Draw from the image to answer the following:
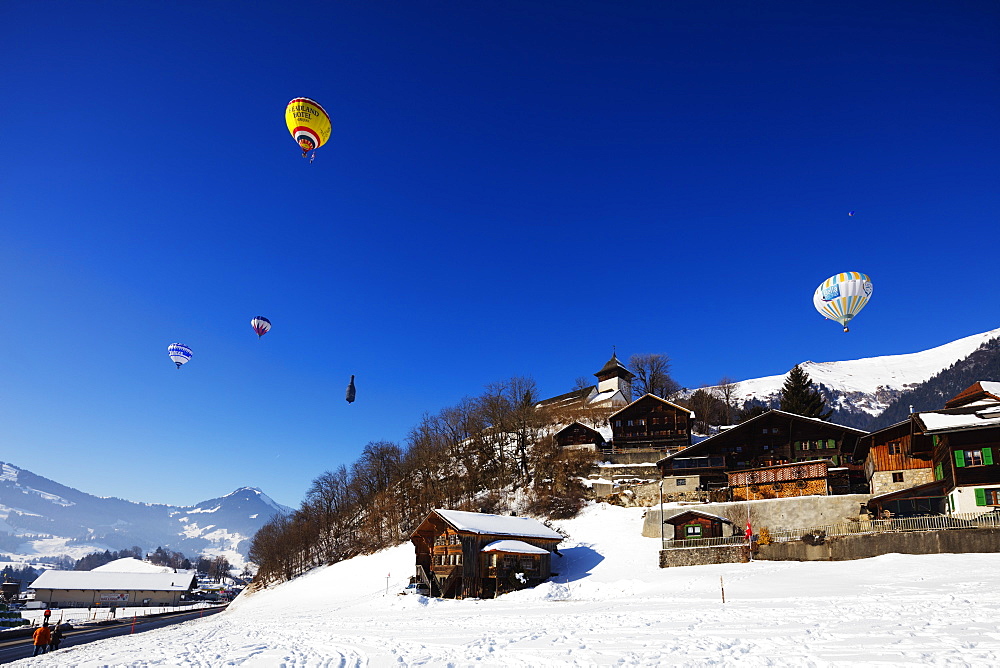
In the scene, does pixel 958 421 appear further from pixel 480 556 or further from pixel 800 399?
pixel 800 399

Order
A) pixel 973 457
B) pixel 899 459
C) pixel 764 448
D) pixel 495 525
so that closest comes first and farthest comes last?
pixel 973 457
pixel 495 525
pixel 899 459
pixel 764 448

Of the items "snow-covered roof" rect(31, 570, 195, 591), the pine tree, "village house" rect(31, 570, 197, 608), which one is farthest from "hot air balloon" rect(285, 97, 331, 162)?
"snow-covered roof" rect(31, 570, 195, 591)

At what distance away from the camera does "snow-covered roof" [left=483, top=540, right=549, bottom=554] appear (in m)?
38.6

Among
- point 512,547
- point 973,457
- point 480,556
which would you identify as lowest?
point 480,556

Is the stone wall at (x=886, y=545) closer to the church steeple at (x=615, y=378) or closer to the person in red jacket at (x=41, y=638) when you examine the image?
the person in red jacket at (x=41, y=638)

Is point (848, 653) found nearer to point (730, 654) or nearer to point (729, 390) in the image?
point (730, 654)

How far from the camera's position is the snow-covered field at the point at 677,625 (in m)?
13.6

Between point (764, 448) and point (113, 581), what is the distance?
121 meters

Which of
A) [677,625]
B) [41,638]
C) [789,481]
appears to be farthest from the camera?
[789,481]

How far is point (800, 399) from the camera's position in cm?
7419

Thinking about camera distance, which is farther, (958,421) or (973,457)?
(958,421)

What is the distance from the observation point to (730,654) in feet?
44.4

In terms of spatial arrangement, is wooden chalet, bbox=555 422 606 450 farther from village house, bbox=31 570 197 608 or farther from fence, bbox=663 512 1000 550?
village house, bbox=31 570 197 608

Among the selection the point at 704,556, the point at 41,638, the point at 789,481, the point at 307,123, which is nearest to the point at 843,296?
the point at 789,481
